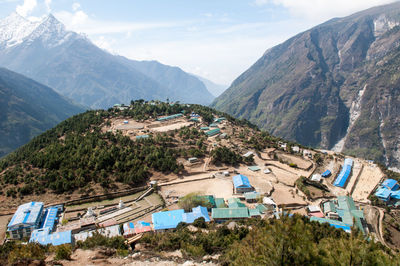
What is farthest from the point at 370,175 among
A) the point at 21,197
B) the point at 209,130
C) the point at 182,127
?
the point at 21,197

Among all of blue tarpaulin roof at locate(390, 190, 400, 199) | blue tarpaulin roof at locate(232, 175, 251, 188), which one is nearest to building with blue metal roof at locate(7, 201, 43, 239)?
blue tarpaulin roof at locate(232, 175, 251, 188)

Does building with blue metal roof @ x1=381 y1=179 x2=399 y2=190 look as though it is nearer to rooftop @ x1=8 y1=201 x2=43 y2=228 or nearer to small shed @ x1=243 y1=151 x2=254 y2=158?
small shed @ x1=243 y1=151 x2=254 y2=158

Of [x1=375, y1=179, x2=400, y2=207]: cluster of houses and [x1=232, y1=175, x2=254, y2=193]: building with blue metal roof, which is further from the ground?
[x1=232, y1=175, x2=254, y2=193]: building with blue metal roof

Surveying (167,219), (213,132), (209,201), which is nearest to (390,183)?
(209,201)

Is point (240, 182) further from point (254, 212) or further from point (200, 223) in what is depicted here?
point (200, 223)

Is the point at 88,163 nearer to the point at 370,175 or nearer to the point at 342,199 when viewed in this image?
the point at 342,199

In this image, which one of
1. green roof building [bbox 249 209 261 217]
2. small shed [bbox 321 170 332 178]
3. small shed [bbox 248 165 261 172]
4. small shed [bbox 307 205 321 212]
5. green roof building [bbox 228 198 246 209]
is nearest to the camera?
green roof building [bbox 249 209 261 217]

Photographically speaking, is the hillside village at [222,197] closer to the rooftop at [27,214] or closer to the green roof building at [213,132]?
the rooftop at [27,214]
